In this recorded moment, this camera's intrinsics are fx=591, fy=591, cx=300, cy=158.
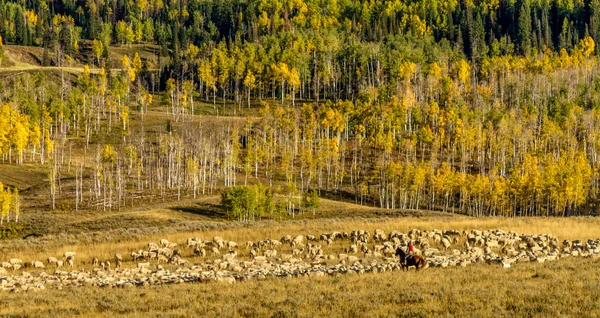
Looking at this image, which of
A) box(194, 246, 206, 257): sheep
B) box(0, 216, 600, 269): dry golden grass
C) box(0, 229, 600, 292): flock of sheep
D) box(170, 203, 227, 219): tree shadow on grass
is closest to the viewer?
box(0, 229, 600, 292): flock of sheep

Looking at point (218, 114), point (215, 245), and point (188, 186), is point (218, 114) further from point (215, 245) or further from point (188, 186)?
point (215, 245)

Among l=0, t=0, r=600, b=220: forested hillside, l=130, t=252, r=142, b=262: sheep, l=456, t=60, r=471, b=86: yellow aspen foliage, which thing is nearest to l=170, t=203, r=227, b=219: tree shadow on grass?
l=0, t=0, r=600, b=220: forested hillside

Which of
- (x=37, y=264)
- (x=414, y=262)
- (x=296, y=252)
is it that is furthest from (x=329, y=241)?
(x=37, y=264)

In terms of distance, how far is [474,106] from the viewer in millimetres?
163375

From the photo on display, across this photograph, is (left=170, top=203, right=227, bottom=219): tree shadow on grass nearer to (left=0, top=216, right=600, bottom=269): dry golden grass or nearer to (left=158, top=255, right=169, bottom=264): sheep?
(left=0, top=216, right=600, bottom=269): dry golden grass

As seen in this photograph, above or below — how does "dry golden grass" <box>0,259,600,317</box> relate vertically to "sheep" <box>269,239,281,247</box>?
above

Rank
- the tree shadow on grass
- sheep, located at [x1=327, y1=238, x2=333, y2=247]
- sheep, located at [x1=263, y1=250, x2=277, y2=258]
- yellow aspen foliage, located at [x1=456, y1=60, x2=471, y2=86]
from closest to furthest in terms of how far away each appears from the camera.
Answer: sheep, located at [x1=263, y1=250, x2=277, y2=258] → sheep, located at [x1=327, y1=238, x2=333, y2=247] → the tree shadow on grass → yellow aspen foliage, located at [x1=456, y1=60, x2=471, y2=86]

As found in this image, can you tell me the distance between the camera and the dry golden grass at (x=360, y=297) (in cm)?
1830

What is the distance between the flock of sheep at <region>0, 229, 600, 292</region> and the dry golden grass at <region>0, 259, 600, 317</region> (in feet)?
7.85

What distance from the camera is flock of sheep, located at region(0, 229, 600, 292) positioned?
27.6 metres

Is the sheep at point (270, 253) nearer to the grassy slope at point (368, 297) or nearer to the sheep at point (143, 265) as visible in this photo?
the sheep at point (143, 265)

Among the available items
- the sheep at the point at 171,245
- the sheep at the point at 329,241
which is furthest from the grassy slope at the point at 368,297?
the sheep at the point at 171,245

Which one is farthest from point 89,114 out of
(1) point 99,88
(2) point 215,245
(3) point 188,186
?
(2) point 215,245

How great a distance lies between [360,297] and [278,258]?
1508 centimetres
